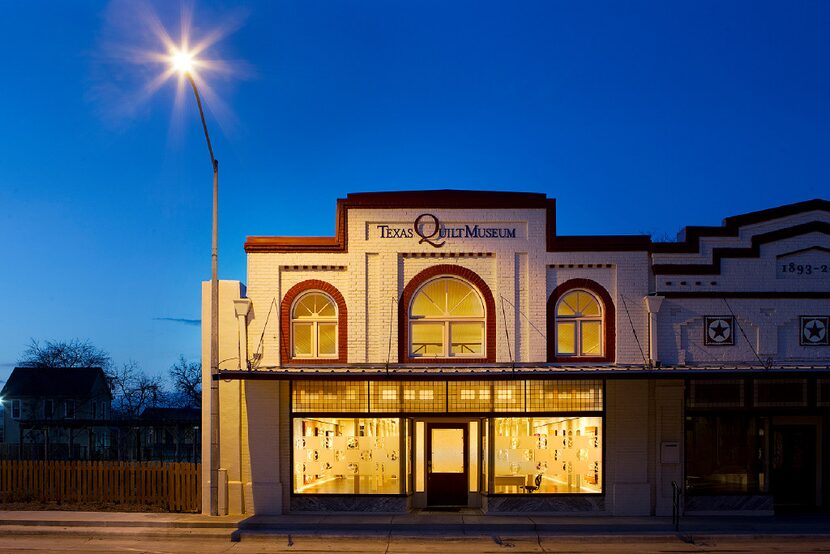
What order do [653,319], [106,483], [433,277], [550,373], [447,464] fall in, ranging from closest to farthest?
[550,373] → [653,319] → [433,277] → [447,464] → [106,483]

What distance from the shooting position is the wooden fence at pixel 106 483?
16750 mm

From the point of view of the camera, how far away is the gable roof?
5341 centimetres

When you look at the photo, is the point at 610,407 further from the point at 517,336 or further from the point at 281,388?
the point at 281,388

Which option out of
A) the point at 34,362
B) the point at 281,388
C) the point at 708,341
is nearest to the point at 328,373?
the point at 281,388

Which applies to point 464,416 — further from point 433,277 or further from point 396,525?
point 433,277

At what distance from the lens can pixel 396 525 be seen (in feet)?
50.0

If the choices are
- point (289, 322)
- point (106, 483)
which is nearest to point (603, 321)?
point (289, 322)

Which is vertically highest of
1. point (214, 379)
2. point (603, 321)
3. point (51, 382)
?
point (603, 321)

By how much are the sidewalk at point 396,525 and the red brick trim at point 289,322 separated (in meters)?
3.72

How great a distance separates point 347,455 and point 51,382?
154ft

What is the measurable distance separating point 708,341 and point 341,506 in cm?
989

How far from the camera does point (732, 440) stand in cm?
1666

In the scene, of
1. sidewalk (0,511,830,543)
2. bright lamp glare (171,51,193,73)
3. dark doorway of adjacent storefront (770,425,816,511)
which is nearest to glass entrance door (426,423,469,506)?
sidewalk (0,511,830,543)

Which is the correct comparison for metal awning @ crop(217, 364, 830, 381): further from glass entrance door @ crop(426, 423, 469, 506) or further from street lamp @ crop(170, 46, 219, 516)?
glass entrance door @ crop(426, 423, 469, 506)
